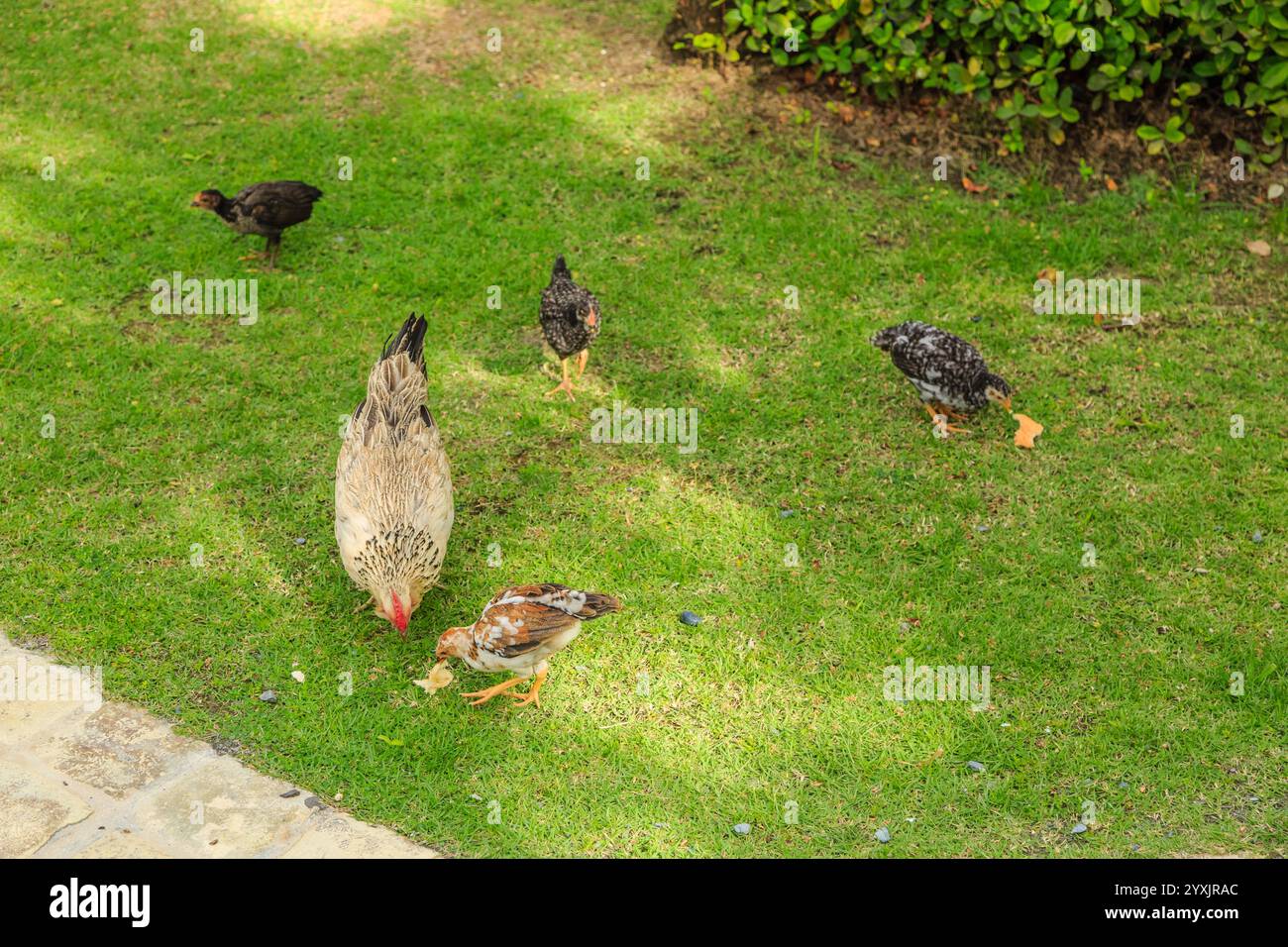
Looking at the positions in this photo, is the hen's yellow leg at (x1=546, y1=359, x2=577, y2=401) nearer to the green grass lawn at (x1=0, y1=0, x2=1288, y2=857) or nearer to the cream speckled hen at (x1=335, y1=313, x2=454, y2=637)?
the green grass lawn at (x1=0, y1=0, x2=1288, y2=857)

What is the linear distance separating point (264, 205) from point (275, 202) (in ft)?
0.32

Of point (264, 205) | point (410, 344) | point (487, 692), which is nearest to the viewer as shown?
point (487, 692)

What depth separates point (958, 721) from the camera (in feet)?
21.6

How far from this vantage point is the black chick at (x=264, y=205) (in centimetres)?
955

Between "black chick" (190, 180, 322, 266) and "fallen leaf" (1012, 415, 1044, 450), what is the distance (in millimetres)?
5977

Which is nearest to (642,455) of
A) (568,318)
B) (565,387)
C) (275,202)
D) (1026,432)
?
(565,387)

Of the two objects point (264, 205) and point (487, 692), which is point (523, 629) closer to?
point (487, 692)

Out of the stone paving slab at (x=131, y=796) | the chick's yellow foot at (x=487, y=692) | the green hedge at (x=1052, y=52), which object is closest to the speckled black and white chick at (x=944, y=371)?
the green hedge at (x=1052, y=52)

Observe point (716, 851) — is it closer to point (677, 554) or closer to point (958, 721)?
point (958, 721)

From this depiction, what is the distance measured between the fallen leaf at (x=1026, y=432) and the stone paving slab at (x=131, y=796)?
5064 millimetres

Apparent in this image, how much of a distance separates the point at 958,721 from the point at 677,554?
80.0 inches

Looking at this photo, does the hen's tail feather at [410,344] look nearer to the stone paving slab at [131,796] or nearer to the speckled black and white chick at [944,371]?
the stone paving slab at [131,796]

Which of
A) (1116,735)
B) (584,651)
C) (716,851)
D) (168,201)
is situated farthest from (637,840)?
(168,201)

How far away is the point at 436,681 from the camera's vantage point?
21.9 ft
